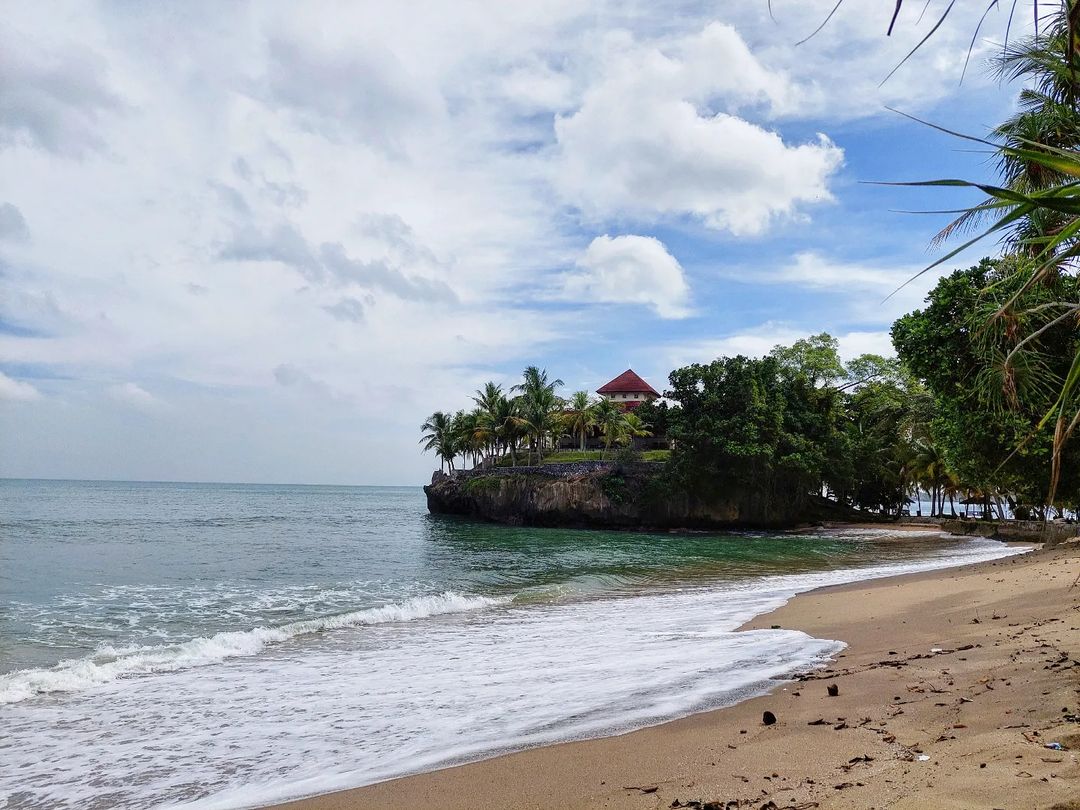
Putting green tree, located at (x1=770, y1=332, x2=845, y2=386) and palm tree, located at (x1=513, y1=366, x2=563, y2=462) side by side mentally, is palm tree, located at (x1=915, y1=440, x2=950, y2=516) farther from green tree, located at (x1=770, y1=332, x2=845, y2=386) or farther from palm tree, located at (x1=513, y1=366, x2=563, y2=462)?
palm tree, located at (x1=513, y1=366, x2=563, y2=462)

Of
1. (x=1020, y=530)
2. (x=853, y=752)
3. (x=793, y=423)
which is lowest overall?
(x=1020, y=530)

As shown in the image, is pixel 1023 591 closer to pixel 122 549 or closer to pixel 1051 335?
pixel 1051 335

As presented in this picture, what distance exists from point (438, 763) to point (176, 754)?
2.37m

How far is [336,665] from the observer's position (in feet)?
28.6

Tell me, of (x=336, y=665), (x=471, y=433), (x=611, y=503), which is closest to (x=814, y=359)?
(x=611, y=503)

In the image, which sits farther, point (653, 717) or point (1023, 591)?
point (1023, 591)

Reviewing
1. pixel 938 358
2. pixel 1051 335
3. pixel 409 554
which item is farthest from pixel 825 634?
pixel 409 554

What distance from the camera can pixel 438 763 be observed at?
492 cm

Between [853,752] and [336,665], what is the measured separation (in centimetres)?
664

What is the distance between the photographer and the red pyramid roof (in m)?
73.5

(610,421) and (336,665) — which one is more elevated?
(610,421)

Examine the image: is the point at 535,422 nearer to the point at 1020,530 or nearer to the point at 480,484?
the point at 480,484

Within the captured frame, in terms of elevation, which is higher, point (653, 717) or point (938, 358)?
point (938, 358)

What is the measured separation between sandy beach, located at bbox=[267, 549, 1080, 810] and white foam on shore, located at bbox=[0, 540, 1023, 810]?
0.44 meters
